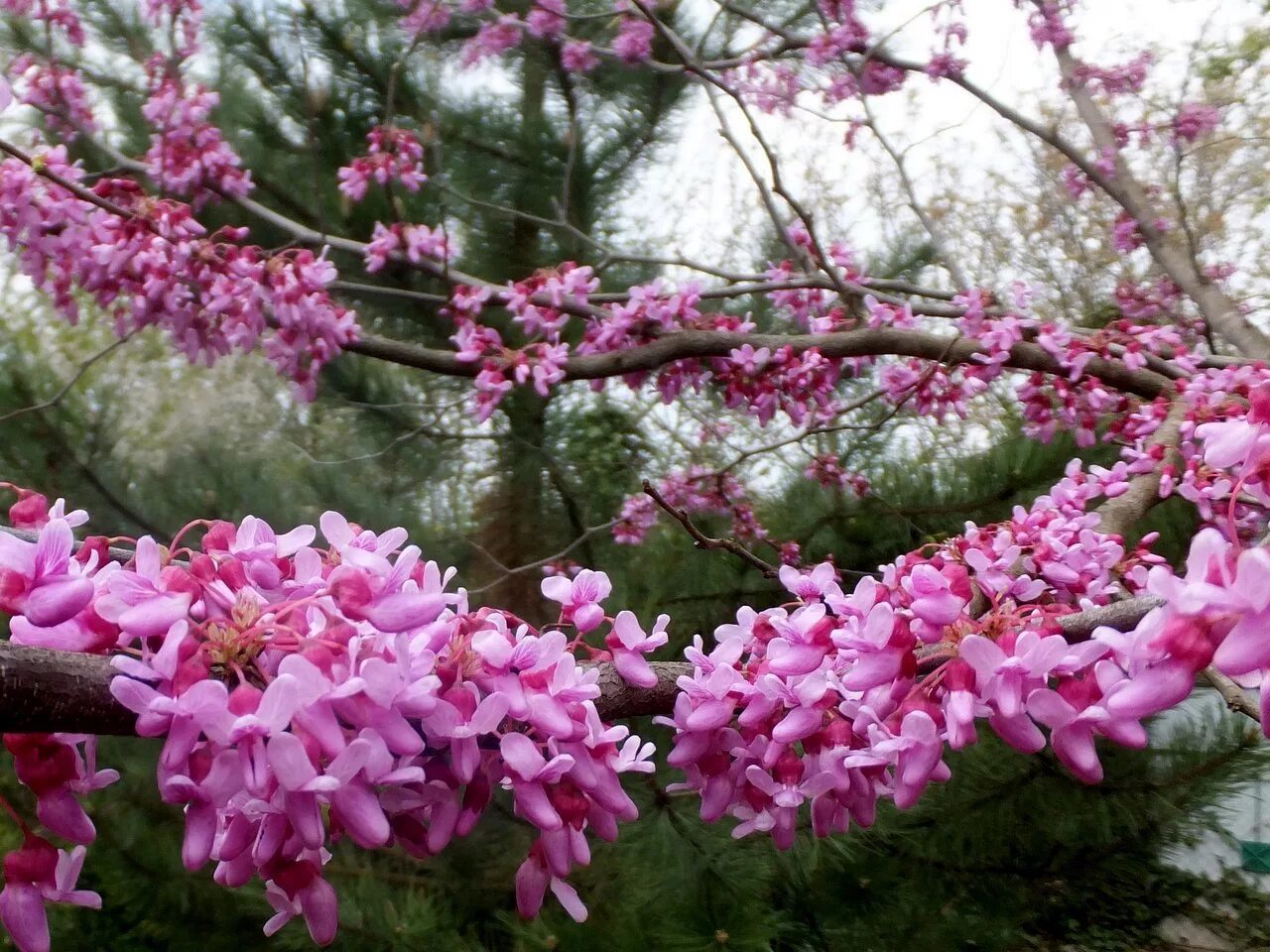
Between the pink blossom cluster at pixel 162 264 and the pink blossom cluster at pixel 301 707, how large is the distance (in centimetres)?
108

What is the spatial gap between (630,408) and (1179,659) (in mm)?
2846

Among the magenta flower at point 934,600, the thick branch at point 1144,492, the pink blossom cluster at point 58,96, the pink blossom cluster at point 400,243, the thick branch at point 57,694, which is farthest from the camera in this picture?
the pink blossom cluster at point 58,96

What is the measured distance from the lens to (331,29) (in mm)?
2705

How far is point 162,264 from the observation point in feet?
4.56

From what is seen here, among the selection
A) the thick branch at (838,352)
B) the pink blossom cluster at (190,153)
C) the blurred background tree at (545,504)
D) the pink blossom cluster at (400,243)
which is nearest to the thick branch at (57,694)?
the blurred background tree at (545,504)

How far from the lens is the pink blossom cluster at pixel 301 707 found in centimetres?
34

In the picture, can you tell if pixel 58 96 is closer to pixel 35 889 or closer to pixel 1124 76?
pixel 35 889

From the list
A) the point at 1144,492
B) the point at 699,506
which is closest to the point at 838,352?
Result: the point at 1144,492

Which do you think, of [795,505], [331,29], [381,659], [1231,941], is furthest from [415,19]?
[1231,941]

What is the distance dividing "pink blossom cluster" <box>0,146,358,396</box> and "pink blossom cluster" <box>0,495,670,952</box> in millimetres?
1079

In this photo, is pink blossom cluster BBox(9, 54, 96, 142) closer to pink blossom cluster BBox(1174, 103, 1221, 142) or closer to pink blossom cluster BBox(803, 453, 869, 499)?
pink blossom cluster BBox(803, 453, 869, 499)

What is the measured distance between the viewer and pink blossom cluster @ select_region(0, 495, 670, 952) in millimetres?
341

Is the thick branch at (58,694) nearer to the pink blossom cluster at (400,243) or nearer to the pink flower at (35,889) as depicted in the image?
the pink flower at (35,889)

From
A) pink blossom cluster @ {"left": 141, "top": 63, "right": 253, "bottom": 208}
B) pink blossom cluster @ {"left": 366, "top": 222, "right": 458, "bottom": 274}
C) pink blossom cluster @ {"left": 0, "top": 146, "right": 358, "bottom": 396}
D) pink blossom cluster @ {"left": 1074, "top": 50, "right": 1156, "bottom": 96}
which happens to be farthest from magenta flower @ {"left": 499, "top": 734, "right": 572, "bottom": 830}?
pink blossom cluster @ {"left": 1074, "top": 50, "right": 1156, "bottom": 96}
